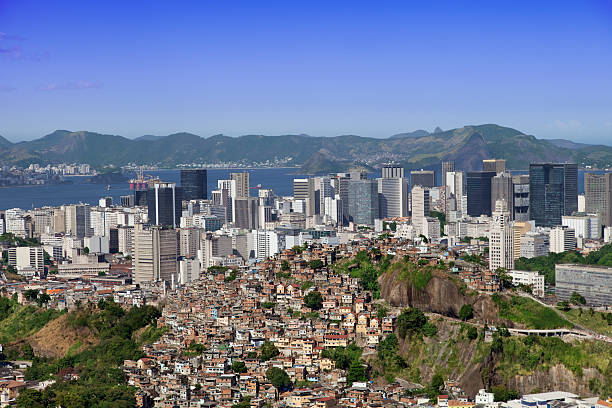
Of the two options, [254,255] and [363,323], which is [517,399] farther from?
[254,255]

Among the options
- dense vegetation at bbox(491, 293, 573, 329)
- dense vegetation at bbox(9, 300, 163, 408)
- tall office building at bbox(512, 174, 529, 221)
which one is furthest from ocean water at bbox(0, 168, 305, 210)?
dense vegetation at bbox(491, 293, 573, 329)

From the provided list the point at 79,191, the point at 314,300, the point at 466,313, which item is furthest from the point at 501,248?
the point at 79,191

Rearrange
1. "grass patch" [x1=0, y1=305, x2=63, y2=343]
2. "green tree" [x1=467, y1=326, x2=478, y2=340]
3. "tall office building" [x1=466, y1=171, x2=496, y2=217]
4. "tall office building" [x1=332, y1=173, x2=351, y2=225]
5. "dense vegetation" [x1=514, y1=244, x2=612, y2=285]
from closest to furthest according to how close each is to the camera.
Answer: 1. "green tree" [x1=467, y1=326, x2=478, y2=340]
2. "grass patch" [x1=0, y1=305, x2=63, y2=343]
3. "dense vegetation" [x1=514, y1=244, x2=612, y2=285]
4. "tall office building" [x1=332, y1=173, x2=351, y2=225]
5. "tall office building" [x1=466, y1=171, x2=496, y2=217]

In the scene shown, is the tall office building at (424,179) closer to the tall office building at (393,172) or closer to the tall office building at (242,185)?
the tall office building at (393,172)

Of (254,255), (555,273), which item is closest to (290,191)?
(254,255)

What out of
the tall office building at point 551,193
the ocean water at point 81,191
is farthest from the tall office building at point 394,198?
the ocean water at point 81,191

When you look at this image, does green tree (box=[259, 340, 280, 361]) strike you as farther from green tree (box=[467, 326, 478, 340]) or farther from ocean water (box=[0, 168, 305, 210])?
ocean water (box=[0, 168, 305, 210])

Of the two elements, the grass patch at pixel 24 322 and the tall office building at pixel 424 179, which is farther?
the tall office building at pixel 424 179
